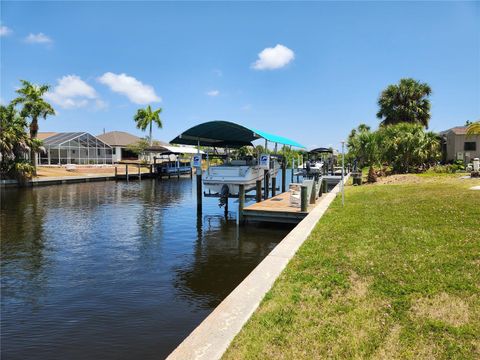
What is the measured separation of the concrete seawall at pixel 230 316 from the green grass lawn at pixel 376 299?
17 centimetres

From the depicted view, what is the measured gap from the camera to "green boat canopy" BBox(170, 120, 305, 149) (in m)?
20.3

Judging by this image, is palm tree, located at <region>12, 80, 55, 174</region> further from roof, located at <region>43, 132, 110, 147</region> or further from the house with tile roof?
the house with tile roof

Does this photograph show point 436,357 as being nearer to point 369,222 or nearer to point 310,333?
point 310,333

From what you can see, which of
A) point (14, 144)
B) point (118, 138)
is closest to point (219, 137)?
point (14, 144)

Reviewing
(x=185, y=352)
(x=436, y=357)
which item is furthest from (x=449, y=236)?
(x=185, y=352)

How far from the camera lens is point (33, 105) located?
41.5 meters

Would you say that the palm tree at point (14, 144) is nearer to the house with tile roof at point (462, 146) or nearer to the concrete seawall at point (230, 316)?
the concrete seawall at point (230, 316)

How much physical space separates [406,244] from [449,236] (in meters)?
1.30

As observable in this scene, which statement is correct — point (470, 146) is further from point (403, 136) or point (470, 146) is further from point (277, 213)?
point (277, 213)

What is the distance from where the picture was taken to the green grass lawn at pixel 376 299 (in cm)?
462

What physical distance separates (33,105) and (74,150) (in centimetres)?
1743

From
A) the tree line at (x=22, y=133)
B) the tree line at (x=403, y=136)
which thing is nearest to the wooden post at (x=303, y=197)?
the tree line at (x=403, y=136)

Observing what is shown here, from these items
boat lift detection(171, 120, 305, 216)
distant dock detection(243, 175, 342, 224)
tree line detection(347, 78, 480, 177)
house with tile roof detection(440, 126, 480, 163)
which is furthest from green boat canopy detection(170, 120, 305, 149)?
house with tile roof detection(440, 126, 480, 163)

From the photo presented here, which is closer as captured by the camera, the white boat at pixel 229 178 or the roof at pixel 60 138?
the white boat at pixel 229 178
